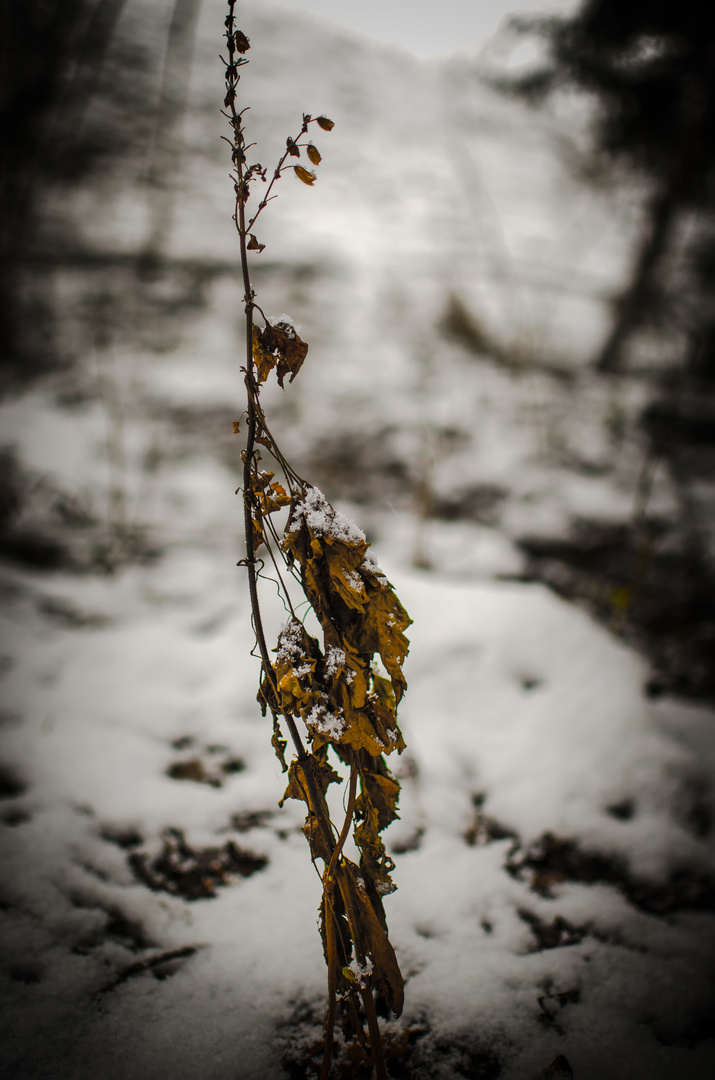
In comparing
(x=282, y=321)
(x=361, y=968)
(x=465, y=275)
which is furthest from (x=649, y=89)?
(x=361, y=968)

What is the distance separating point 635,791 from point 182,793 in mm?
1369

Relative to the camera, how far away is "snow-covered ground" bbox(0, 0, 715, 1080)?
3.31 ft

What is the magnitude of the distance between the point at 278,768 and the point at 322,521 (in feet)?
3.63

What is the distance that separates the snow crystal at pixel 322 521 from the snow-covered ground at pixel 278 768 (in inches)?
37.1

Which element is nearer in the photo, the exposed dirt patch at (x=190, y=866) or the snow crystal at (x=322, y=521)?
the snow crystal at (x=322, y=521)

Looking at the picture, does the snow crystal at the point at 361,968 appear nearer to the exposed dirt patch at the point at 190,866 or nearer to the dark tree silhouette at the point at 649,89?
the exposed dirt patch at the point at 190,866

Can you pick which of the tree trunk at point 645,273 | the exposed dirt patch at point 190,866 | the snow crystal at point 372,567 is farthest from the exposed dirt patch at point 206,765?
the tree trunk at point 645,273

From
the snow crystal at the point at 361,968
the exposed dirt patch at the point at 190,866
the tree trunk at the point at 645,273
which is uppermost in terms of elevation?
the tree trunk at the point at 645,273

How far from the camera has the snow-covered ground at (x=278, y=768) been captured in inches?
39.8

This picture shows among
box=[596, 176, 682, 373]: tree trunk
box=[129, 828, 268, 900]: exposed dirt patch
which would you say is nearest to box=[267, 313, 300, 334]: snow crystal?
box=[129, 828, 268, 900]: exposed dirt patch

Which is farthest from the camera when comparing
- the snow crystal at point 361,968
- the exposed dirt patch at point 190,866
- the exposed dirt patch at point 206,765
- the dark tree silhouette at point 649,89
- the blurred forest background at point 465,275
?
the dark tree silhouette at point 649,89

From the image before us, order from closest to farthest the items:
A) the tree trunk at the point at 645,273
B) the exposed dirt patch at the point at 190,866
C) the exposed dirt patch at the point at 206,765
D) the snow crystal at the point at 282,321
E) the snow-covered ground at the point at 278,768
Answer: the snow crystal at the point at 282,321, the snow-covered ground at the point at 278,768, the exposed dirt patch at the point at 190,866, the exposed dirt patch at the point at 206,765, the tree trunk at the point at 645,273

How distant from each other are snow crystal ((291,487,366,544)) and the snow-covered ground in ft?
3.09

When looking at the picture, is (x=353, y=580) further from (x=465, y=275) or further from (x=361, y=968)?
(x=465, y=275)
